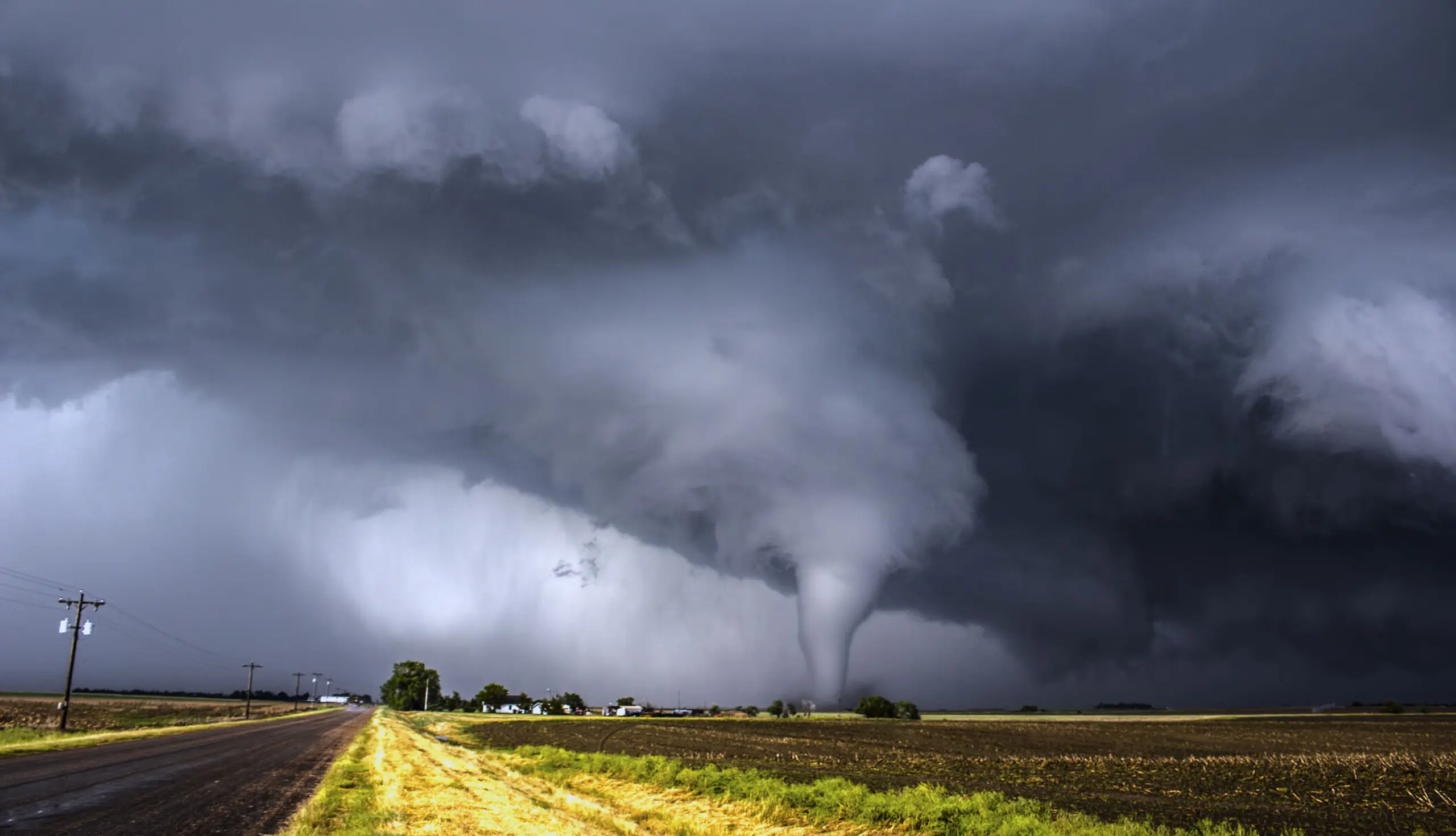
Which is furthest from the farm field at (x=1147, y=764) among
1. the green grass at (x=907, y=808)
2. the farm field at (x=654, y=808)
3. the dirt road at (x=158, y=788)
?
the dirt road at (x=158, y=788)

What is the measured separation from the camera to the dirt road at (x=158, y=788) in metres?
19.9

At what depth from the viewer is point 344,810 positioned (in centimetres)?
2409

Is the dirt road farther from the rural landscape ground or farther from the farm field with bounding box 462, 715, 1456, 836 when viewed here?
the farm field with bounding box 462, 715, 1456, 836

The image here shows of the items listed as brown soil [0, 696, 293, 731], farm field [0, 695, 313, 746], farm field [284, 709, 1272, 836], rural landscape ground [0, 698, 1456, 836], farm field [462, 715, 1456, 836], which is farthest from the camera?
brown soil [0, 696, 293, 731]

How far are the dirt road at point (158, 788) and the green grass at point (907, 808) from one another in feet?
54.8

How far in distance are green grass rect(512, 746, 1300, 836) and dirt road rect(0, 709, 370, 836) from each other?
657 inches

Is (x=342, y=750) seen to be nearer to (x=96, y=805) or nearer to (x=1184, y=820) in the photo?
(x=96, y=805)

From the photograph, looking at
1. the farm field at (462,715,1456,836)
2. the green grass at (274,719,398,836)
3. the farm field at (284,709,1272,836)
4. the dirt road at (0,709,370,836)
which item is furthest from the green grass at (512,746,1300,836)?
the dirt road at (0,709,370,836)

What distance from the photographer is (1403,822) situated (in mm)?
25719

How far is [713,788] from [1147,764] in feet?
111

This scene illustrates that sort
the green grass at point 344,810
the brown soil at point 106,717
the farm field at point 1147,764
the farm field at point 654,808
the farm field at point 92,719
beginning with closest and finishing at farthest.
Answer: the green grass at point 344,810
the farm field at point 654,808
the farm field at point 1147,764
the farm field at point 92,719
the brown soil at point 106,717

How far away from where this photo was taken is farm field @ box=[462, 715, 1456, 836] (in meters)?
28.5

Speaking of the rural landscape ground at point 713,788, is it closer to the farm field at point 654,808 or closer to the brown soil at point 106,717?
the farm field at point 654,808

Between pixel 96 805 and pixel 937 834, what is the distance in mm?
25467
